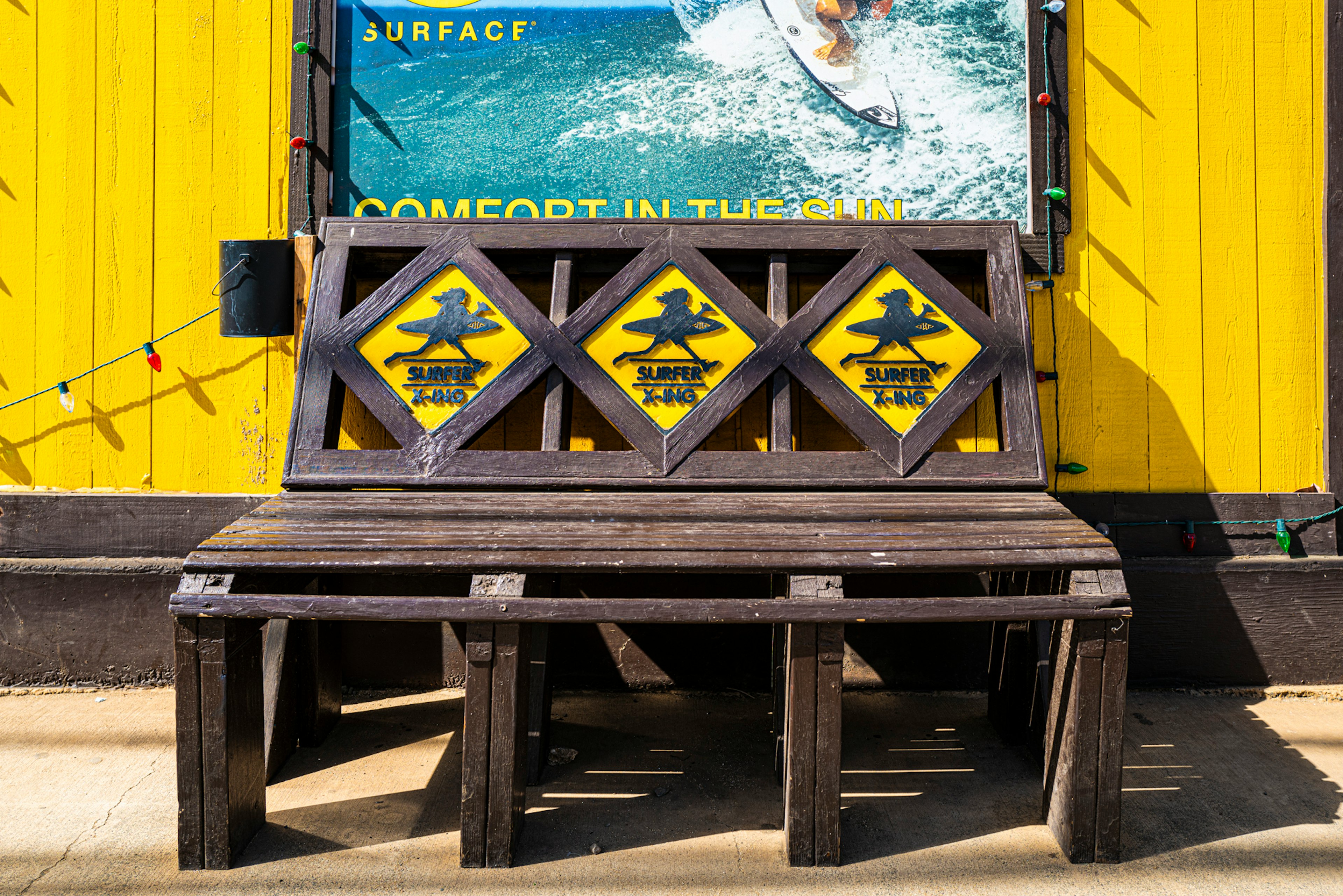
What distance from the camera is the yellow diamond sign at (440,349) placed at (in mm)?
3023

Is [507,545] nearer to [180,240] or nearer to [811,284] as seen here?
[811,284]

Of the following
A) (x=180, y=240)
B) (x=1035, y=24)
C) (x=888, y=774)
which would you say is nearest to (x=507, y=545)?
(x=888, y=774)

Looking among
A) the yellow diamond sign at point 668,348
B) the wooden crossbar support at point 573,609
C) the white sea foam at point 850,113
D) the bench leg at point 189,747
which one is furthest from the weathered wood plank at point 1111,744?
the bench leg at point 189,747

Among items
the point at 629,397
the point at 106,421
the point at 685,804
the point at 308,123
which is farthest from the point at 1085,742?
the point at 106,421

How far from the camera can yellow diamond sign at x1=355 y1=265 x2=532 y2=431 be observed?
3.02m

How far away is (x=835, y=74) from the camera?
12.0 feet

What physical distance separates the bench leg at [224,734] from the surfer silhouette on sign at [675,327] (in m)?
1.72

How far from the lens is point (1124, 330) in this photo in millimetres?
3666

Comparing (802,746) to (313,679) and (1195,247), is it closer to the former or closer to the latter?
(313,679)

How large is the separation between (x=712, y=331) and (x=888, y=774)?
1.95m

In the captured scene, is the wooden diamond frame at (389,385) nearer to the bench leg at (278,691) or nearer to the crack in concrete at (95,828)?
the bench leg at (278,691)

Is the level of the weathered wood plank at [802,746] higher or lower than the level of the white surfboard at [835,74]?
lower

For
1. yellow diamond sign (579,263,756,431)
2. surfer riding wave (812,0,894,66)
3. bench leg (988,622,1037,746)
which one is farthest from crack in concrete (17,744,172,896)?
surfer riding wave (812,0,894,66)

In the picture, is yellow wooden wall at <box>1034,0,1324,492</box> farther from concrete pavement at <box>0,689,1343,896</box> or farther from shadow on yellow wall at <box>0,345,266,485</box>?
shadow on yellow wall at <box>0,345,266,485</box>
